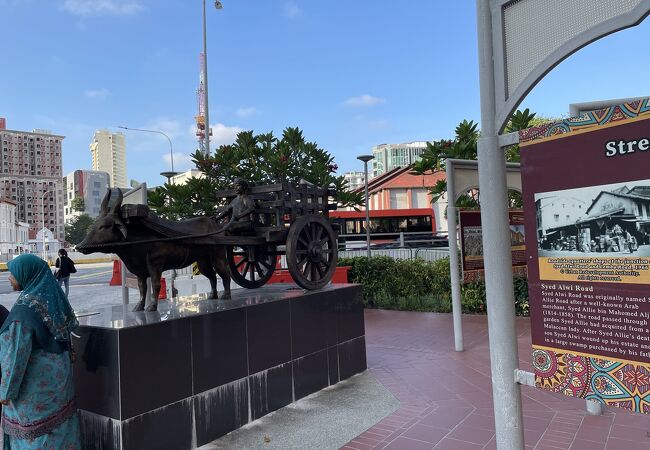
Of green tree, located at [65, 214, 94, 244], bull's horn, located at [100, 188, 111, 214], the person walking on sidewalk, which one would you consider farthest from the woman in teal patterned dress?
green tree, located at [65, 214, 94, 244]

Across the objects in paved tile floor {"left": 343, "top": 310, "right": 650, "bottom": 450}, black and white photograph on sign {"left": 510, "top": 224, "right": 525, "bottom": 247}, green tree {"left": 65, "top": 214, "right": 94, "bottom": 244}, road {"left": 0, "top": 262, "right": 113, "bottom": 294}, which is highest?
green tree {"left": 65, "top": 214, "right": 94, "bottom": 244}

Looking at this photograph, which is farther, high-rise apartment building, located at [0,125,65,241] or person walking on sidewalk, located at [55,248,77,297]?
high-rise apartment building, located at [0,125,65,241]

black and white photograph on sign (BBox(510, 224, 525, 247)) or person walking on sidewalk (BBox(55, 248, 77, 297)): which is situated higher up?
black and white photograph on sign (BBox(510, 224, 525, 247))

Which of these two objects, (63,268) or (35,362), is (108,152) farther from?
(35,362)

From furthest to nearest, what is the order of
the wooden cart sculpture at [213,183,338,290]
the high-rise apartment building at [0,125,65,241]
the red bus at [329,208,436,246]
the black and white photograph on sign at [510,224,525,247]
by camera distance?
the high-rise apartment building at [0,125,65,241]
the red bus at [329,208,436,246]
the black and white photograph on sign at [510,224,525,247]
the wooden cart sculpture at [213,183,338,290]

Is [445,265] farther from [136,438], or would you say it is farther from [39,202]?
[39,202]

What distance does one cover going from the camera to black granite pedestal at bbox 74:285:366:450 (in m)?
3.43

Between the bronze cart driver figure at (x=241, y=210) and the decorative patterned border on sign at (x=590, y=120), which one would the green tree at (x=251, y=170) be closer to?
the bronze cart driver figure at (x=241, y=210)

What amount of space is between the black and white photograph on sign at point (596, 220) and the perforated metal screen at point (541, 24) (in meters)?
0.62

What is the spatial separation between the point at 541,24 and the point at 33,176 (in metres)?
110

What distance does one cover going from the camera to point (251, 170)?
11.3 metres

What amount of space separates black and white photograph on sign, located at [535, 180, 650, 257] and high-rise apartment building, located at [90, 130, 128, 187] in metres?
114

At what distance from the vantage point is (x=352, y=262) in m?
11.6

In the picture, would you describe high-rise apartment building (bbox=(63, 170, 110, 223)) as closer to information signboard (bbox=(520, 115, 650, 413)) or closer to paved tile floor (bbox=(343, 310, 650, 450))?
paved tile floor (bbox=(343, 310, 650, 450))
